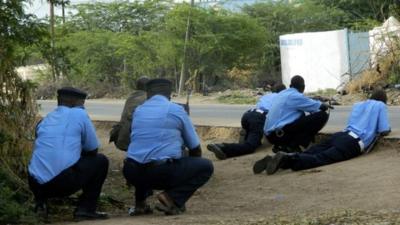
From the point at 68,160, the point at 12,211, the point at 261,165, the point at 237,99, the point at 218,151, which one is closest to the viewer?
the point at 12,211

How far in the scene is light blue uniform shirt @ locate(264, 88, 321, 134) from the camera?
11281mm

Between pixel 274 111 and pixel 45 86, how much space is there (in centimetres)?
2742

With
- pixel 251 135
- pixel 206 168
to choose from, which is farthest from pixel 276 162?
pixel 206 168

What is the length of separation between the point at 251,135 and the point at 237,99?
50.4ft

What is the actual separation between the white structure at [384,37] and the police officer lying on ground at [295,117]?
1417 cm

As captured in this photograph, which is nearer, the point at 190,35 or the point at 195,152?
the point at 195,152

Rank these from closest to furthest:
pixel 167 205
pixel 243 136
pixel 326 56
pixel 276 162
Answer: pixel 167 205
pixel 276 162
pixel 243 136
pixel 326 56

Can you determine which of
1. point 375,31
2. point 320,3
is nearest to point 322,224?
point 375,31

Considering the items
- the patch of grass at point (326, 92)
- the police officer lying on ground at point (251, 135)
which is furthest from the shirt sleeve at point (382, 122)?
the patch of grass at point (326, 92)

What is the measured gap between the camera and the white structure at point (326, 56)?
94.8 feet

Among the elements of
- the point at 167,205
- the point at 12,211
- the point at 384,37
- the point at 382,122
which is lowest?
the point at 167,205

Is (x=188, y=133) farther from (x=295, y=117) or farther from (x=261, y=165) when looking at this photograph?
(x=295, y=117)

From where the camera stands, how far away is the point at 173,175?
7.36 meters

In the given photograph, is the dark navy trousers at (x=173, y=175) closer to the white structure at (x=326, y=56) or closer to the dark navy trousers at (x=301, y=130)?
the dark navy trousers at (x=301, y=130)
